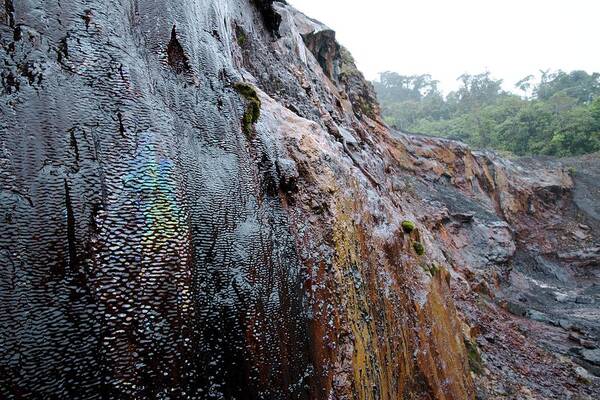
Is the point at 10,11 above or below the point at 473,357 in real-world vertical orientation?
above

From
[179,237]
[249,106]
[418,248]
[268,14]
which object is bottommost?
[418,248]

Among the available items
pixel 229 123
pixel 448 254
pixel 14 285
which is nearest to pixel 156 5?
pixel 229 123

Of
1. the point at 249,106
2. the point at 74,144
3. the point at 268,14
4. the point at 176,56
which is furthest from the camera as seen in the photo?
the point at 268,14

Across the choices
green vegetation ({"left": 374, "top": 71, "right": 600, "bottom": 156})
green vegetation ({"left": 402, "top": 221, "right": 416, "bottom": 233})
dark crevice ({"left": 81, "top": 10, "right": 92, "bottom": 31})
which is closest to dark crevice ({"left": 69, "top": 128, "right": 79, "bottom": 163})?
dark crevice ({"left": 81, "top": 10, "right": 92, "bottom": 31})

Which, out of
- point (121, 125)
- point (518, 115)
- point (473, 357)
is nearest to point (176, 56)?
point (121, 125)

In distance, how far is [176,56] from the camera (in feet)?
8.73

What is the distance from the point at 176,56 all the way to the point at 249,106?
27.0 inches

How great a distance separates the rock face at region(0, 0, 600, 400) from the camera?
1530 mm

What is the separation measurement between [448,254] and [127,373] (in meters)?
10.2

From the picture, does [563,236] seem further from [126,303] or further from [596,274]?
[126,303]

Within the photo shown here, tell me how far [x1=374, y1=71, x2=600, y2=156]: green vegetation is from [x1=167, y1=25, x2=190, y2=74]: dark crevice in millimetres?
18696

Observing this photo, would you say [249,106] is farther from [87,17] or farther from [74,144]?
[74,144]

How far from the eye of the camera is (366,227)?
11.5 feet

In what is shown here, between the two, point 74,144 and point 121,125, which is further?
point 121,125
